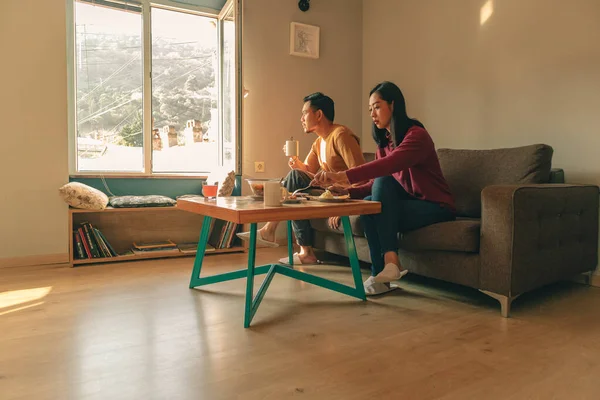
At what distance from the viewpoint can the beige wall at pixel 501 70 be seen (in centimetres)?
250

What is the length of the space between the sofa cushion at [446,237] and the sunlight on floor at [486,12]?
5.27 feet

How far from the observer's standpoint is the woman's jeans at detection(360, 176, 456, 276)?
7.09 ft

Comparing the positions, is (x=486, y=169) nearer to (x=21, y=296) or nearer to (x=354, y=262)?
(x=354, y=262)

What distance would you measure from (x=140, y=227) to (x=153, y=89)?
1052 millimetres

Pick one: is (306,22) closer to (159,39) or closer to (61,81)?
(159,39)

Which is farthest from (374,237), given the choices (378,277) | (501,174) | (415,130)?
(501,174)

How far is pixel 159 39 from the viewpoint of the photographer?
11.5 ft

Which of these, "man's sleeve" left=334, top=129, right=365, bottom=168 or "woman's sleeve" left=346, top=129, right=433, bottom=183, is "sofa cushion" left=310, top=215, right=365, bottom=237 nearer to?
"man's sleeve" left=334, top=129, right=365, bottom=168

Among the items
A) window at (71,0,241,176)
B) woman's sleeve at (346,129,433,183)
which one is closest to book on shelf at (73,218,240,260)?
window at (71,0,241,176)

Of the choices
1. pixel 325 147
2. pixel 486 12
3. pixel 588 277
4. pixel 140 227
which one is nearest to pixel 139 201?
pixel 140 227

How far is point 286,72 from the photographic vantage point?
12.2 ft

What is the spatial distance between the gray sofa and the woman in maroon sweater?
11 cm

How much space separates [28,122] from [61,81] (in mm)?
318

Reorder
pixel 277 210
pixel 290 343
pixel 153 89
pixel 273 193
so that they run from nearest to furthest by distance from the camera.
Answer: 1. pixel 290 343
2. pixel 277 210
3. pixel 273 193
4. pixel 153 89
